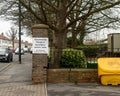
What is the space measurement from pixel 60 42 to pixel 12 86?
5155 millimetres

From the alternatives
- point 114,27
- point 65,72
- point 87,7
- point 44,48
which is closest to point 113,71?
point 65,72

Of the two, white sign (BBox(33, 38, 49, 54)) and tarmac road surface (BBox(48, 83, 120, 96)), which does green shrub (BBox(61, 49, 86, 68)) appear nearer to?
white sign (BBox(33, 38, 49, 54))

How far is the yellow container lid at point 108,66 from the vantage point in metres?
14.2

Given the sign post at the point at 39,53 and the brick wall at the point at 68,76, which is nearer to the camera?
the sign post at the point at 39,53

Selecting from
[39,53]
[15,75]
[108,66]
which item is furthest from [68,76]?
[15,75]

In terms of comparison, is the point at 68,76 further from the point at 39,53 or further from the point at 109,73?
the point at 109,73

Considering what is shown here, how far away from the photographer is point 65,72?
48.9 ft

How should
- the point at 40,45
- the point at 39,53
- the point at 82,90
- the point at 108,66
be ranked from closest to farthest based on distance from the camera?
1. the point at 82,90
2. the point at 108,66
3. the point at 39,53
4. the point at 40,45

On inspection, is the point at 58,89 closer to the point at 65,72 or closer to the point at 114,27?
the point at 65,72

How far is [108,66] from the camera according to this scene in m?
14.5

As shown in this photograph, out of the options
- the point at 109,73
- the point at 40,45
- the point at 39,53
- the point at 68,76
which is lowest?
the point at 68,76

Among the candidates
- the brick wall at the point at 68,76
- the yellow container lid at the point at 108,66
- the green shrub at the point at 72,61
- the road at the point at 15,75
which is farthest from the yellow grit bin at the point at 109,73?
the green shrub at the point at 72,61

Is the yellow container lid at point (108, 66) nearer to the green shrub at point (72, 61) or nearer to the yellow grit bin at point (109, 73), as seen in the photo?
the yellow grit bin at point (109, 73)

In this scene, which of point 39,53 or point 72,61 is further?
point 72,61
